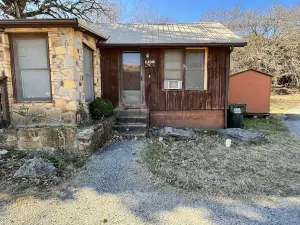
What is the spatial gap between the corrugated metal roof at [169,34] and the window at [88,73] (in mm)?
709

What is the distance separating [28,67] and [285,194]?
5364mm

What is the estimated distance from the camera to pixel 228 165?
4031 millimetres

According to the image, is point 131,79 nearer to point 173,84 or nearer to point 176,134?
point 173,84

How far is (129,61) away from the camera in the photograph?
6.91 meters

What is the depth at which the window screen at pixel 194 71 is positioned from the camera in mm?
6758


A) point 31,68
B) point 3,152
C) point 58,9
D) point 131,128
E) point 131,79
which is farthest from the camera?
point 58,9

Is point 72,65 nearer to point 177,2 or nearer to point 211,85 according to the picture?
point 211,85

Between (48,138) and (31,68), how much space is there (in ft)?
5.41

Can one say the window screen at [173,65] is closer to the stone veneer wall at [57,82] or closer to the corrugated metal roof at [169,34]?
the corrugated metal roof at [169,34]

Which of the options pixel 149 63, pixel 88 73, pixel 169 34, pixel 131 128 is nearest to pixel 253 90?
pixel 169 34

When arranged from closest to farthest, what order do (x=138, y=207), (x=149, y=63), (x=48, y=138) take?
(x=138, y=207) → (x=48, y=138) → (x=149, y=63)

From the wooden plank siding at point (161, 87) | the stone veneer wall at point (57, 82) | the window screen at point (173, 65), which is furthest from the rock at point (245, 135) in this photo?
the stone veneer wall at point (57, 82)

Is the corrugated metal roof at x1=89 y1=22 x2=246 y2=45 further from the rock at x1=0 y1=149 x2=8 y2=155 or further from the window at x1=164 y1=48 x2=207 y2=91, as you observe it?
the rock at x1=0 y1=149 x2=8 y2=155

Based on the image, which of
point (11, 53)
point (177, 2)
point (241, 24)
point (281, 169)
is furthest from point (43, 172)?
point (241, 24)
